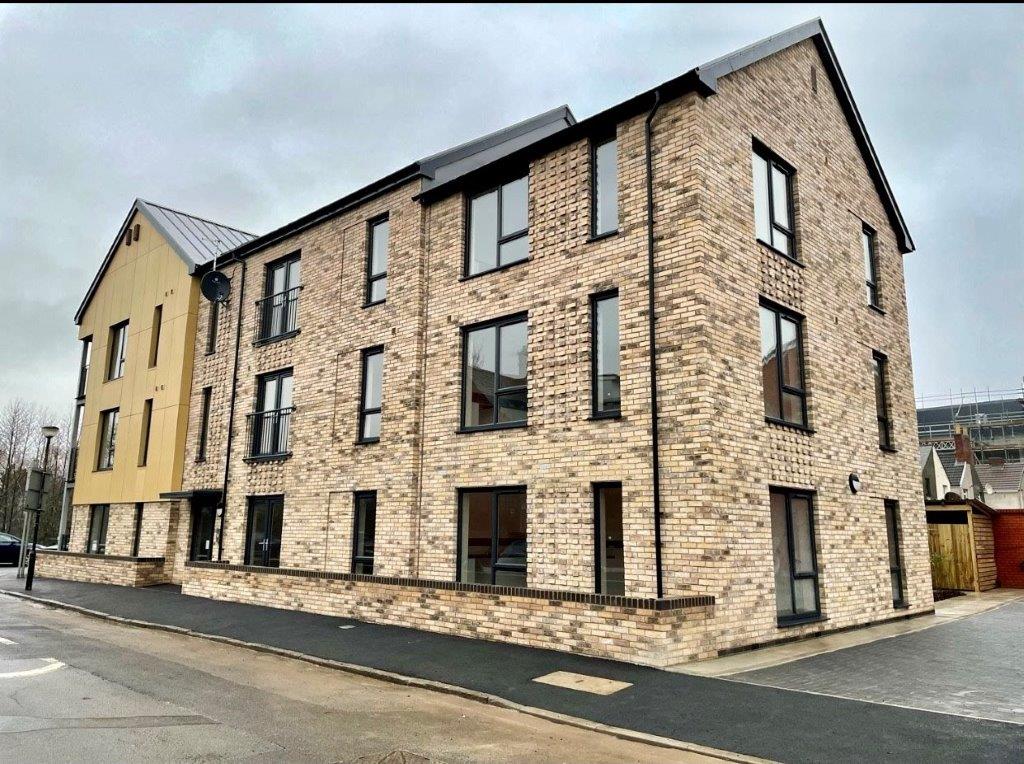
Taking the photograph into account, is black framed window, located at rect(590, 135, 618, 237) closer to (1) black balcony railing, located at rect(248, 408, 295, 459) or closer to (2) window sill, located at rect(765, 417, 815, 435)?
(2) window sill, located at rect(765, 417, 815, 435)

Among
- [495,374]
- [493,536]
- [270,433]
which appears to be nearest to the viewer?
[493,536]

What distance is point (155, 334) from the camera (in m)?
22.1

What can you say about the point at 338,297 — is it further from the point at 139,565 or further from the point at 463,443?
the point at 139,565

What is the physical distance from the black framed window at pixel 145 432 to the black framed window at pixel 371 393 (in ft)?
30.0

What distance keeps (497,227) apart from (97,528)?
17031mm

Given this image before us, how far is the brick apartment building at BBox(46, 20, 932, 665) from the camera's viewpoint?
10250mm

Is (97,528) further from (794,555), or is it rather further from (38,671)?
(794,555)

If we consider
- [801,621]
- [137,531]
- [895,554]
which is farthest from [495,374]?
[137,531]

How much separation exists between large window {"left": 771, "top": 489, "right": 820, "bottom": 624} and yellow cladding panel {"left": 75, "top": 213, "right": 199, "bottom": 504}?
594 inches

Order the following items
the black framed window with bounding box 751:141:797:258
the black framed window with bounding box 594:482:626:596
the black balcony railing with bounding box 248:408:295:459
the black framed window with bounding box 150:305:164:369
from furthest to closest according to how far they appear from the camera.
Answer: the black framed window with bounding box 150:305:164:369, the black balcony railing with bounding box 248:408:295:459, the black framed window with bounding box 751:141:797:258, the black framed window with bounding box 594:482:626:596

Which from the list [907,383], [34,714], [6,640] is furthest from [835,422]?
[6,640]

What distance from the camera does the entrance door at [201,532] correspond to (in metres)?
19.0

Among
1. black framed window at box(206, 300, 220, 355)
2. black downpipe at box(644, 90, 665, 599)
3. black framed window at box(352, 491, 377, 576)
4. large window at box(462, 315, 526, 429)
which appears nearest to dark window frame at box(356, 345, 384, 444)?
black framed window at box(352, 491, 377, 576)

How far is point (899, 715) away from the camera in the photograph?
22.4 feet
